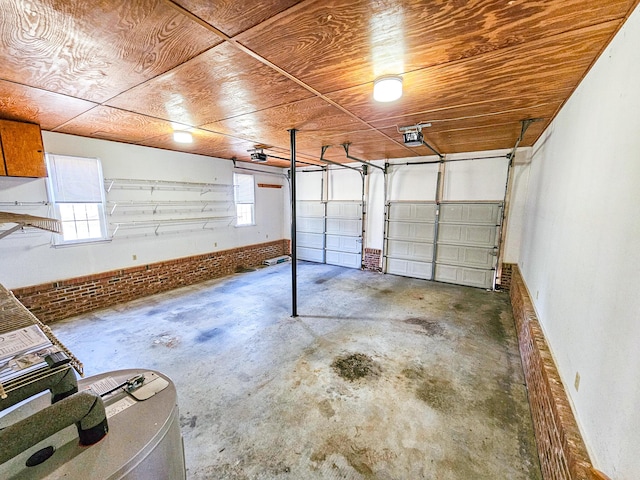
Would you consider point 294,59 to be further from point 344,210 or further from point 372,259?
point 372,259

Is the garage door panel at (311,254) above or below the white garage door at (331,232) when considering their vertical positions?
below

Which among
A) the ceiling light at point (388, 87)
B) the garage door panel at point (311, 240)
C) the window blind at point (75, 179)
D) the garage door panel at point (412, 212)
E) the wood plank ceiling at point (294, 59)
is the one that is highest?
the wood plank ceiling at point (294, 59)

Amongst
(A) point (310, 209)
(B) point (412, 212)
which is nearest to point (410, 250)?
(B) point (412, 212)

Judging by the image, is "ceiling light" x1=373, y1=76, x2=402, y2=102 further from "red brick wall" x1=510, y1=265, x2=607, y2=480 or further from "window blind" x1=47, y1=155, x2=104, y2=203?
"window blind" x1=47, y1=155, x2=104, y2=203

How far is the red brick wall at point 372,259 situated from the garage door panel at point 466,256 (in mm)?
1485

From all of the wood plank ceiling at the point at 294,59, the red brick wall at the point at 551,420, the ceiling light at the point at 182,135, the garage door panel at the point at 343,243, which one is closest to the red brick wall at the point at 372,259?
the garage door panel at the point at 343,243

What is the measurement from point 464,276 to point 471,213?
140 cm

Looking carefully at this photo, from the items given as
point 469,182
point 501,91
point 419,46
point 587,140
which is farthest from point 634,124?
point 469,182

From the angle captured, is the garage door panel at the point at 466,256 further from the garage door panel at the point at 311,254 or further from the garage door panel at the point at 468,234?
the garage door panel at the point at 311,254

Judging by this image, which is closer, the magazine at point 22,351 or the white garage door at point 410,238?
the magazine at point 22,351

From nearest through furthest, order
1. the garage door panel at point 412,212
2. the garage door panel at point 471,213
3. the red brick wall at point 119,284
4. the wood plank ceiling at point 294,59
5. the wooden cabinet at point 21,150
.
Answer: the wood plank ceiling at point 294,59 → the wooden cabinet at point 21,150 → the red brick wall at point 119,284 → the garage door panel at point 471,213 → the garage door panel at point 412,212

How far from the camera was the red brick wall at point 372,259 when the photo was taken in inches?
278

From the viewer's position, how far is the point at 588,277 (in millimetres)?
1573

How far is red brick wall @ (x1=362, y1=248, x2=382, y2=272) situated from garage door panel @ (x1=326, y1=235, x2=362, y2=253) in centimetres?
27
